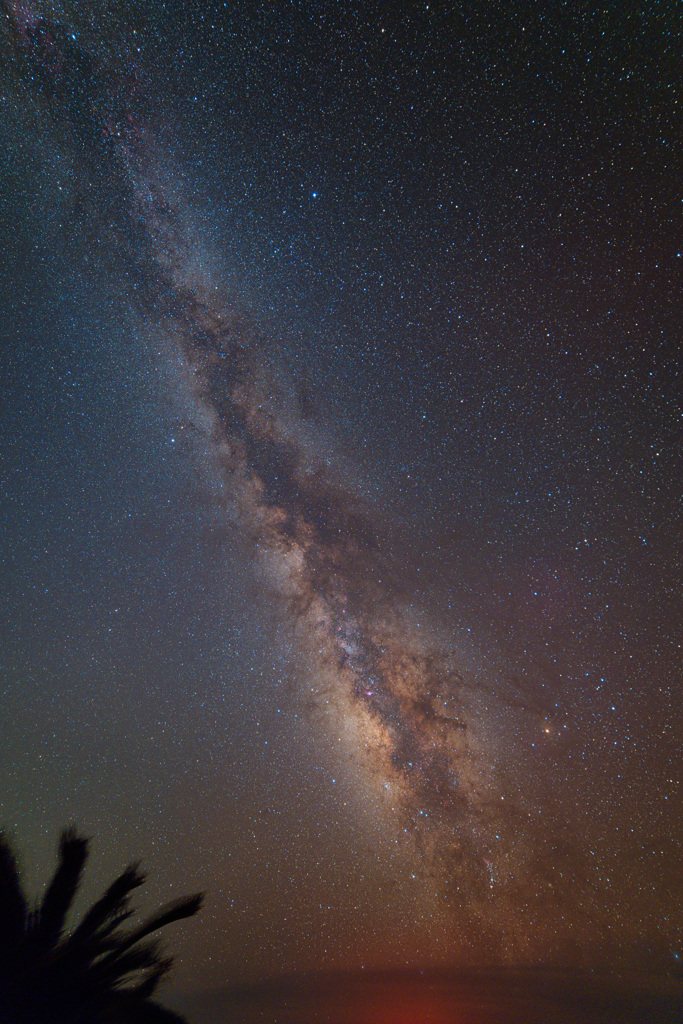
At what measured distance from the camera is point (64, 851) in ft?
12.6

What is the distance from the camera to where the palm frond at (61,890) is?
3.55 m

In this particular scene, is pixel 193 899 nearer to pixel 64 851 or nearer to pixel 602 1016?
pixel 64 851

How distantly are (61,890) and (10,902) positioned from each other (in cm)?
34

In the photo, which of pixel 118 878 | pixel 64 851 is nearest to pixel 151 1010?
pixel 118 878

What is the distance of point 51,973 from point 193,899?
1.01 meters

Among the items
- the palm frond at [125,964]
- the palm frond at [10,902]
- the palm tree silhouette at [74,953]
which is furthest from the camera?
the palm frond at [125,964]

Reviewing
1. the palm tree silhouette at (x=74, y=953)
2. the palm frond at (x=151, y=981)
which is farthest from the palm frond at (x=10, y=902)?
the palm frond at (x=151, y=981)

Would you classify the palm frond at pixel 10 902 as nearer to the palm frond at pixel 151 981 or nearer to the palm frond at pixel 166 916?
the palm frond at pixel 166 916

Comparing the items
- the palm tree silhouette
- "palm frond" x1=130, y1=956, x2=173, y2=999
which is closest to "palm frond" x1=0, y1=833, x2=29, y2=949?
the palm tree silhouette

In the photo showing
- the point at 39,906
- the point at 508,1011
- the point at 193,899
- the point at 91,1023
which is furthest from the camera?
the point at 508,1011

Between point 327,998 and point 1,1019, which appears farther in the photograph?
point 327,998

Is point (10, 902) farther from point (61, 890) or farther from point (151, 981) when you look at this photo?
point (151, 981)

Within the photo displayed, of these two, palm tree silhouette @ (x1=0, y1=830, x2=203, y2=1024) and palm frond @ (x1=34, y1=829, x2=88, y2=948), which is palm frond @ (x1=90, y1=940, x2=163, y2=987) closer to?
palm tree silhouette @ (x1=0, y1=830, x2=203, y2=1024)

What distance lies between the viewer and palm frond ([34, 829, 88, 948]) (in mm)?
3547
